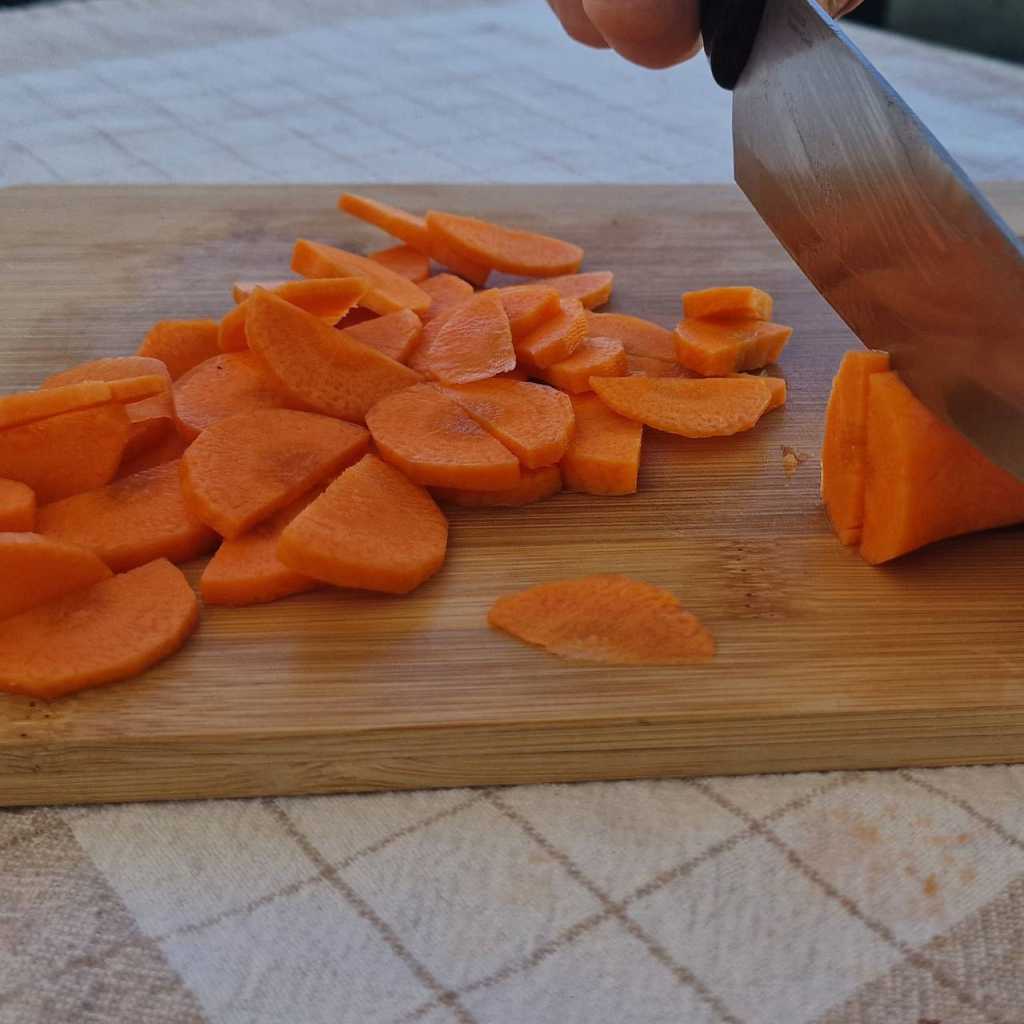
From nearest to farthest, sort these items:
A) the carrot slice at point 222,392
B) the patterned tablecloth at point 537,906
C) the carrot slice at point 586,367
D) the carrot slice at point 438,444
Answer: the patterned tablecloth at point 537,906 < the carrot slice at point 438,444 < the carrot slice at point 222,392 < the carrot slice at point 586,367

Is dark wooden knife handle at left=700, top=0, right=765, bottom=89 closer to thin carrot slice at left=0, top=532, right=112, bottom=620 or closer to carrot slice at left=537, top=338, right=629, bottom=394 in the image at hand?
carrot slice at left=537, top=338, right=629, bottom=394

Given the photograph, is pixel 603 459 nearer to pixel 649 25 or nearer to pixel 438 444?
pixel 438 444

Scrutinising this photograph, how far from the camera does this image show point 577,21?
7.81ft

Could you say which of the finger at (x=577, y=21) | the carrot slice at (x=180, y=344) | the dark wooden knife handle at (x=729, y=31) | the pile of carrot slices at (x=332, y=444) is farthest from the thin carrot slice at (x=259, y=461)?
the finger at (x=577, y=21)

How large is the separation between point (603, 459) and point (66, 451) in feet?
2.45

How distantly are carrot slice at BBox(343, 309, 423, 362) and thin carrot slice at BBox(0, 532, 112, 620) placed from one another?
0.63 meters

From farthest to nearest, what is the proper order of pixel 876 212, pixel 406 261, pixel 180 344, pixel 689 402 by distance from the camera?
pixel 406 261 → pixel 180 344 → pixel 689 402 → pixel 876 212

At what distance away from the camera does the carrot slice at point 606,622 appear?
1.52 metres

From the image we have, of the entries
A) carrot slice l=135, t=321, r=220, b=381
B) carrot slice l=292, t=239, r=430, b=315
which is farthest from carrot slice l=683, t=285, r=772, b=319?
carrot slice l=135, t=321, r=220, b=381

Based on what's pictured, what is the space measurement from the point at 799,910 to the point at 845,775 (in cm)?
24

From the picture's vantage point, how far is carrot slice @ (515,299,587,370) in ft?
6.65

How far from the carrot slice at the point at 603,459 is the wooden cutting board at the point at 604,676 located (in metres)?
0.02

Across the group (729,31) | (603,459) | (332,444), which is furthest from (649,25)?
(332,444)

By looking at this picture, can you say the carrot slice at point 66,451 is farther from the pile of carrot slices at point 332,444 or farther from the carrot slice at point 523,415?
the carrot slice at point 523,415
